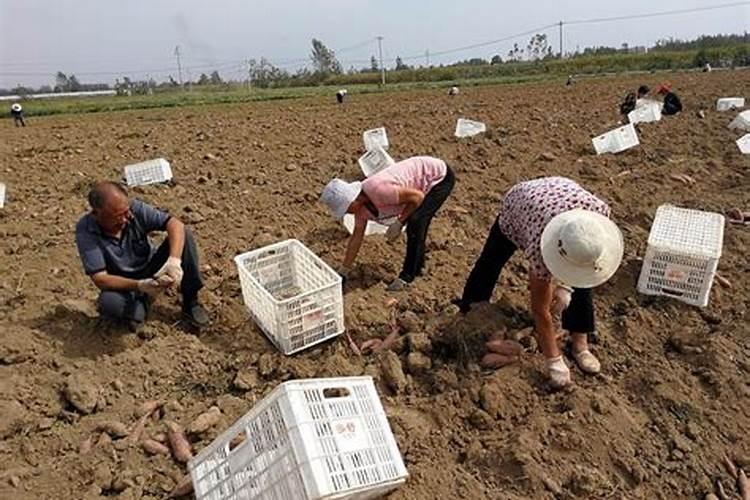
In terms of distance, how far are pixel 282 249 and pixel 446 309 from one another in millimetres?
1133

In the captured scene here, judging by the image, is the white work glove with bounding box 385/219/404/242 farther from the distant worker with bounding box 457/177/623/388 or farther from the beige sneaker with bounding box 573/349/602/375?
the beige sneaker with bounding box 573/349/602/375

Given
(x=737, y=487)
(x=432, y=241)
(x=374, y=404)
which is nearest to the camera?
(x=374, y=404)

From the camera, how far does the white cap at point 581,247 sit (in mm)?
2363

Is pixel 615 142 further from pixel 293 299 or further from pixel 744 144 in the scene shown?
pixel 293 299

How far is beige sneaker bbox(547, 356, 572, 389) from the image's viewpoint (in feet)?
9.39

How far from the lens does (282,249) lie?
3.90 m

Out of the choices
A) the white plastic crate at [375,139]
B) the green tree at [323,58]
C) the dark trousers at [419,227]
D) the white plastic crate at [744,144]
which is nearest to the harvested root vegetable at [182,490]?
the dark trousers at [419,227]

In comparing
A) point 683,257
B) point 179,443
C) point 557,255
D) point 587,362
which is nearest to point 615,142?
point 683,257

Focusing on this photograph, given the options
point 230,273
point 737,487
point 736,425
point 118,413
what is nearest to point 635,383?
point 736,425

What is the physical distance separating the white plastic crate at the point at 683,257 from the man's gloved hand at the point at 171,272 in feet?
9.08

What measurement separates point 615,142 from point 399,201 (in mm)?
4470

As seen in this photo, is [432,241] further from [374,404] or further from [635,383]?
[374,404]

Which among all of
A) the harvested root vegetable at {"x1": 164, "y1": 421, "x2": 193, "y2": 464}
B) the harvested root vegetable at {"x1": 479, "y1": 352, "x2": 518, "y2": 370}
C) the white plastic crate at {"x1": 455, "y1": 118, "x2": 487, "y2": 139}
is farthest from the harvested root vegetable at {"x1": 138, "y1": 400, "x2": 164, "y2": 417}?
the white plastic crate at {"x1": 455, "y1": 118, "x2": 487, "y2": 139}

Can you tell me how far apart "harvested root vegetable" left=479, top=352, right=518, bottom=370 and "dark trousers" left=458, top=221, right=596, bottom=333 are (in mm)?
333
